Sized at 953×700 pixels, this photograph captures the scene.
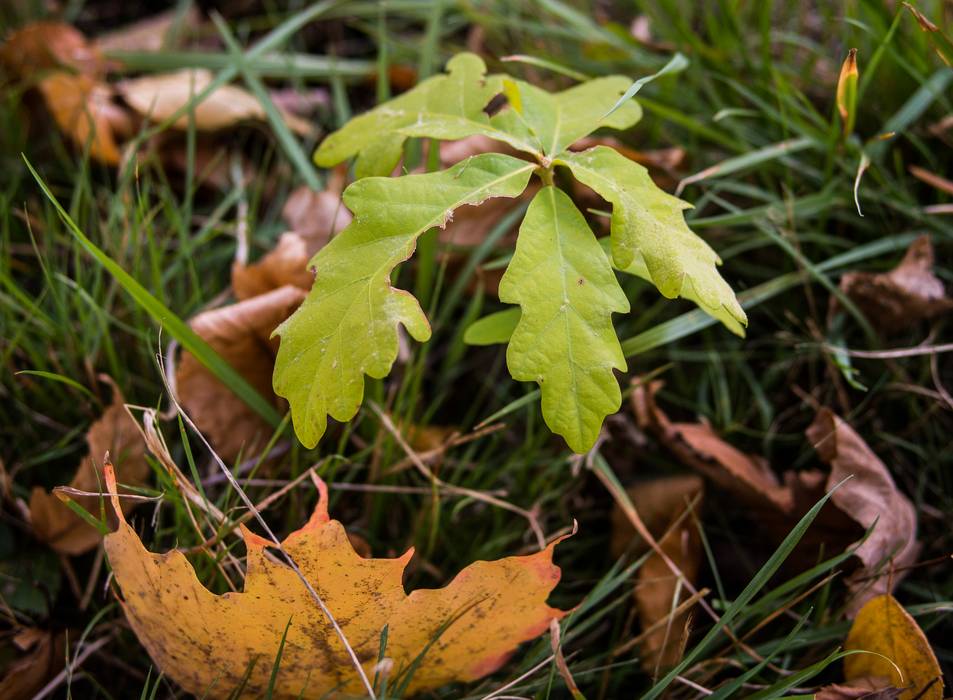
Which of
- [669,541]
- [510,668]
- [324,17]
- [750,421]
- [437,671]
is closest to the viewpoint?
[437,671]

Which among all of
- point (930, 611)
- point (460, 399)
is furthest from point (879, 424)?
point (460, 399)

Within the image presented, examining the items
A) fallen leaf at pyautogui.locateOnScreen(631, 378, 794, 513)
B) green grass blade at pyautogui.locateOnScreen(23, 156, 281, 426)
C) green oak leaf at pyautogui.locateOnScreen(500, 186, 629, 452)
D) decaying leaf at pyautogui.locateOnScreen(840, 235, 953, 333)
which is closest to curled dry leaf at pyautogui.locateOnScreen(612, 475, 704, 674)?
fallen leaf at pyautogui.locateOnScreen(631, 378, 794, 513)

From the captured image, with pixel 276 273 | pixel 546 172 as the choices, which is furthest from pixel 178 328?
pixel 546 172

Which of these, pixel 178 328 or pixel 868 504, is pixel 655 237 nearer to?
pixel 868 504

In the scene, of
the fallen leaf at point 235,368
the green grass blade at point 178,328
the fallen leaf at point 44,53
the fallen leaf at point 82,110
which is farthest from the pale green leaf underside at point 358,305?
the fallen leaf at point 44,53

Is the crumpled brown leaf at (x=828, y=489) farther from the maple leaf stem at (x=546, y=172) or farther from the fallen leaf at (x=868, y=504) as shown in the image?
the maple leaf stem at (x=546, y=172)

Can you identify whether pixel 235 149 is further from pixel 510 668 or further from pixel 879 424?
pixel 879 424

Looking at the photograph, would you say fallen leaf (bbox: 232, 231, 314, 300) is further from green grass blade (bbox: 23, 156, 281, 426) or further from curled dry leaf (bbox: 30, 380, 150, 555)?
curled dry leaf (bbox: 30, 380, 150, 555)
